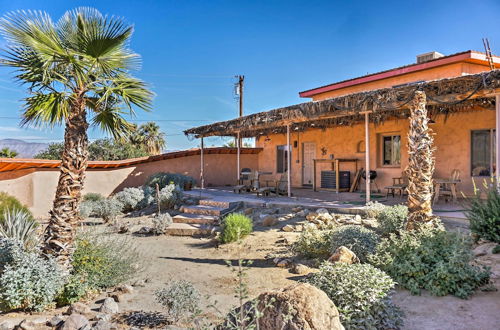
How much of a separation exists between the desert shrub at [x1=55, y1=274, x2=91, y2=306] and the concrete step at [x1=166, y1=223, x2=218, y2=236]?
14.5 ft

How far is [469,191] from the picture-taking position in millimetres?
9766

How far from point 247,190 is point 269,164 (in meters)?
3.76

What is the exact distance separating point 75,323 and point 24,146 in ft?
92.2

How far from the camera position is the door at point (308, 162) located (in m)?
15.0

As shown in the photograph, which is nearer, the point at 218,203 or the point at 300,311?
the point at 300,311

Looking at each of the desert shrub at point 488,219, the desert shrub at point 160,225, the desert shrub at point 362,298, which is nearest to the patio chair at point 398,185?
the desert shrub at point 488,219

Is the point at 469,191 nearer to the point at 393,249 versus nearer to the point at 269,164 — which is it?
the point at 393,249

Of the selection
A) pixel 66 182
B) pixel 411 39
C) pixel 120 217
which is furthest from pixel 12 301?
pixel 411 39

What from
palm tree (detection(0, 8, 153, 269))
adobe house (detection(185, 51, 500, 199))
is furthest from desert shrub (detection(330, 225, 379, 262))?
palm tree (detection(0, 8, 153, 269))

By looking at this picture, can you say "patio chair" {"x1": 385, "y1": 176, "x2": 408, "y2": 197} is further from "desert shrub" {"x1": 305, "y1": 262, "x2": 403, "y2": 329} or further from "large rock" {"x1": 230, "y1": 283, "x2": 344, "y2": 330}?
"large rock" {"x1": 230, "y1": 283, "x2": 344, "y2": 330}

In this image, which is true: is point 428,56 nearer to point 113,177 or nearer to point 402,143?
point 402,143

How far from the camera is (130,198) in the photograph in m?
12.6

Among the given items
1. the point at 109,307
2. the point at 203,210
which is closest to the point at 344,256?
the point at 109,307

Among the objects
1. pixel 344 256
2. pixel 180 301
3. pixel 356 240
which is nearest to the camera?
pixel 180 301
